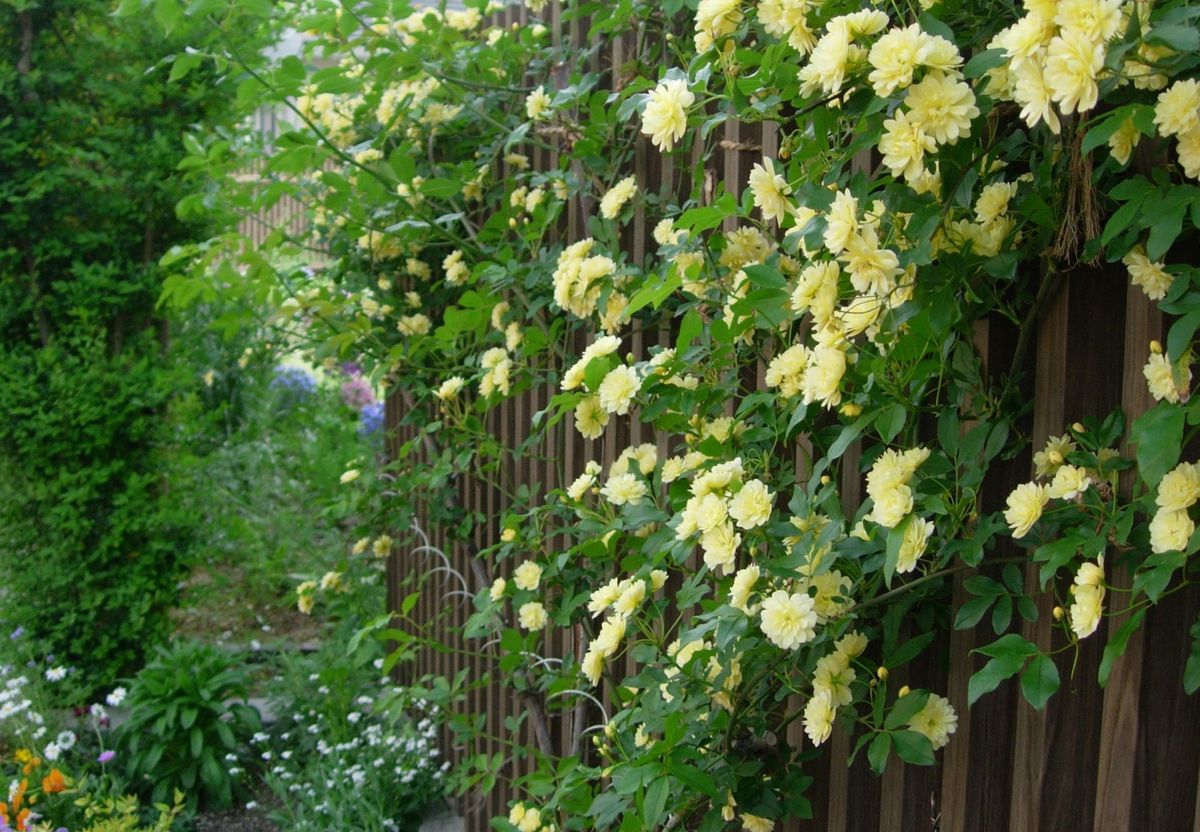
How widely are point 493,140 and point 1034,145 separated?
5.92 ft

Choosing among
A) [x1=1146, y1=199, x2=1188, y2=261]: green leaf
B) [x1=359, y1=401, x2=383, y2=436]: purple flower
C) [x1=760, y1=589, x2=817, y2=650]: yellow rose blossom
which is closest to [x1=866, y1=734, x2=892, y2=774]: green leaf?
[x1=760, y1=589, x2=817, y2=650]: yellow rose blossom

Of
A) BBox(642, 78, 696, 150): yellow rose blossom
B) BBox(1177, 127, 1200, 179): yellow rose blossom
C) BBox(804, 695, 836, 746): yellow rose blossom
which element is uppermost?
BBox(642, 78, 696, 150): yellow rose blossom

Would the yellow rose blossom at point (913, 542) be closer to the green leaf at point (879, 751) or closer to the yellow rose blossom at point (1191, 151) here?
the green leaf at point (879, 751)

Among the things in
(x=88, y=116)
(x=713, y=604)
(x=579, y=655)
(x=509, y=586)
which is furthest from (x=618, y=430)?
(x=88, y=116)

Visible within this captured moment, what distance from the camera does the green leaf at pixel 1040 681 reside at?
1.02 m

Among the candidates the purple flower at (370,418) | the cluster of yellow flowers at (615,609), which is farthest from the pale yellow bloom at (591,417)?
the purple flower at (370,418)

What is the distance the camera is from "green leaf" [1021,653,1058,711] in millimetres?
1023

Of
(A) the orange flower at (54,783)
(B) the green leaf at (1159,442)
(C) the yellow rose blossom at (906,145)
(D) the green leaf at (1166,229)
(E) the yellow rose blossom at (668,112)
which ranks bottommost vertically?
(A) the orange flower at (54,783)

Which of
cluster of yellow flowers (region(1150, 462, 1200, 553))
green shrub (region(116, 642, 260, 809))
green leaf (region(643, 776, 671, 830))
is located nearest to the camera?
cluster of yellow flowers (region(1150, 462, 1200, 553))

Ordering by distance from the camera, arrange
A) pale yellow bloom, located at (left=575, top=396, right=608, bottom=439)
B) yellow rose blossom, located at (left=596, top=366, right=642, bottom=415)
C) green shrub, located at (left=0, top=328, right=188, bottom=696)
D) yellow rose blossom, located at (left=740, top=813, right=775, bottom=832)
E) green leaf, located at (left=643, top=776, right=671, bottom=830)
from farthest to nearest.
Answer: green shrub, located at (left=0, top=328, right=188, bottom=696) < pale yellow bloom, located at (left=575, top=396, right=608, bottom=439) < yellow rose blossom, located at (left=596, top=366, right=642, bottom=415) < yellow rose blossom, located at (left=740, top=813, right=775, bottom=832) < green leaf, located at (left=643, top=776, right=671, bottom=830)

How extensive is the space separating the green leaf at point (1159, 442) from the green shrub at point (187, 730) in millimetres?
3092

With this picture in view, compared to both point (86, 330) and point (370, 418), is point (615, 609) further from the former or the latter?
point (370, 418)

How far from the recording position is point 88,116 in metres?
4.11

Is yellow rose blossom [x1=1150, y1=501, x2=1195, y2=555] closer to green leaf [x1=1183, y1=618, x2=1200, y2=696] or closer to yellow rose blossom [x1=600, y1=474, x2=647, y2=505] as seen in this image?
green leaf [x1=1183, y1=618, x2=1200, y2=696]
